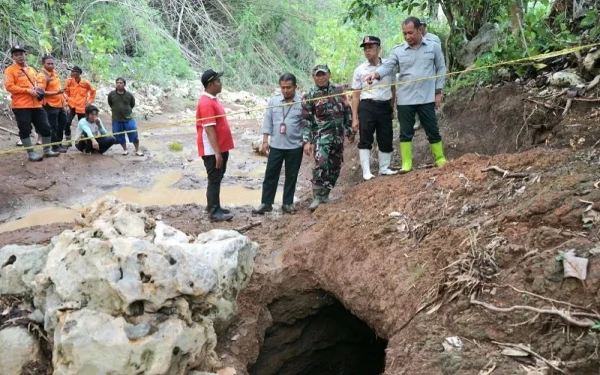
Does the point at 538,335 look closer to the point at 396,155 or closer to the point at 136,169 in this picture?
the point at 396,155

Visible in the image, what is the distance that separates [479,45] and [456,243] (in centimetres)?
510

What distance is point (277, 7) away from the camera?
18531mm

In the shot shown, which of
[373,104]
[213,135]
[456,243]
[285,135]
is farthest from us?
[373,104]

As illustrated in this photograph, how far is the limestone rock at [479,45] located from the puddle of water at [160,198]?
3.58m

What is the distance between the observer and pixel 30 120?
7949mm

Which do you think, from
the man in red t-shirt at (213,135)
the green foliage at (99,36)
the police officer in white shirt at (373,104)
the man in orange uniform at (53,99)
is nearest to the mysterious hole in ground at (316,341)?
the man in red t-shirt at (213,135)

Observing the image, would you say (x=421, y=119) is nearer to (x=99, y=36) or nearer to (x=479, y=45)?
(x=479, y=45)

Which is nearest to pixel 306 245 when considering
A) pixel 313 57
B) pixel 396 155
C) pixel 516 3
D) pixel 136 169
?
pixel 396 155

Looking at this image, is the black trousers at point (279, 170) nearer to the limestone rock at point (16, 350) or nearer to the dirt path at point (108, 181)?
the dirt path at point (108, 181)

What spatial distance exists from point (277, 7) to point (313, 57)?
7.34ft

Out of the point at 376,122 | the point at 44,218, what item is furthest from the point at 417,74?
the point at 44,218

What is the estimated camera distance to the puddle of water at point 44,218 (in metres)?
6.49

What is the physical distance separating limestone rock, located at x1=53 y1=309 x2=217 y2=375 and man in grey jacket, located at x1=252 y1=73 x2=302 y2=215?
2.80m

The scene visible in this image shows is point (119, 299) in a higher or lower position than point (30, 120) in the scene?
lower
